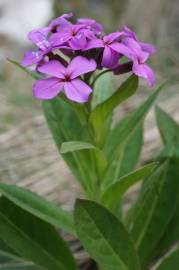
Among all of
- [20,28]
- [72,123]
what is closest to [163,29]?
[20,28]

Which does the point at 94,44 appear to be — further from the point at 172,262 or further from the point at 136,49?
the point at 172,262

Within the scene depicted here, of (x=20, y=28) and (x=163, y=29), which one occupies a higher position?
(x=163, y=29)

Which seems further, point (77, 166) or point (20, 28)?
point (20, 28)

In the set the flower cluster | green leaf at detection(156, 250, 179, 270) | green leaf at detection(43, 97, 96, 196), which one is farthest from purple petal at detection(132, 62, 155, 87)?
green leaf at detection(156, 250, 179, 270)

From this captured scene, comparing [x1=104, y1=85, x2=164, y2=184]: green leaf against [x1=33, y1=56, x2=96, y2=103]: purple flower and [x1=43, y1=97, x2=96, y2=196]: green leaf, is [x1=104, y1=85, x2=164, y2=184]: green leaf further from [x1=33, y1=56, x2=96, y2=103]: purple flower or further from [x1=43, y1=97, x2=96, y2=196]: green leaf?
[x1=33, y1=56, x2=96, y2=103]: purple flower

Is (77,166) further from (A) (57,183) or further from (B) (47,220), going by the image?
(A) (57,183)

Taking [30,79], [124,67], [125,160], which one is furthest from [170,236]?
[30,79]
